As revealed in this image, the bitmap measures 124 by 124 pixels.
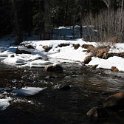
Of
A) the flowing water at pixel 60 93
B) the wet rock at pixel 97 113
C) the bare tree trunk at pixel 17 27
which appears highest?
the bare tree trunk at pixel 17 27

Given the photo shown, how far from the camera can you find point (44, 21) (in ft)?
148

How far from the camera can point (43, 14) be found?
45719 mm

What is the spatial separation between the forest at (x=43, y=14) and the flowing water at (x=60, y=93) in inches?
549

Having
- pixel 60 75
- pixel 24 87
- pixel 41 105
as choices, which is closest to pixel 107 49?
pixel 60 75

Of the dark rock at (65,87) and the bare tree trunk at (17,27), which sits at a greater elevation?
the bare tree trunk at (17,27)

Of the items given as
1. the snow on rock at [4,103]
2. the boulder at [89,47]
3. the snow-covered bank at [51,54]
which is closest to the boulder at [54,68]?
the snow-covered bank at [51,54]

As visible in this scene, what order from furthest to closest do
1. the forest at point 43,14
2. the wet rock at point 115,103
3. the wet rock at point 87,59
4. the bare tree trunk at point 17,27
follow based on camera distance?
the forest at point 43,14 < the bare tree trunk at point 17,27 < the wet rock at point 87,59 < the wet rock at point 115,103

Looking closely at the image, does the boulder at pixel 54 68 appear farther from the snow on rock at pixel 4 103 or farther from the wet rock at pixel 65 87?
the snow on rock at pixel 4 103

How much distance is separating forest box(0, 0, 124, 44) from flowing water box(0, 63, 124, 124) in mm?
13944

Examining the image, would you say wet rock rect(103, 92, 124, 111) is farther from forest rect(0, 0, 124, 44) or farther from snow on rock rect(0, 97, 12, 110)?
forest rect(0, 0, 124, 44)

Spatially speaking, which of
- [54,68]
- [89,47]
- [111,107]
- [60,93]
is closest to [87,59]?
[89,47]

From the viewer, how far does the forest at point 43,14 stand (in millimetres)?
43281

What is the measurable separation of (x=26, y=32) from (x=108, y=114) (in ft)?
119

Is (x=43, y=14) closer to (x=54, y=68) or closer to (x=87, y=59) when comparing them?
(x=87, y=59)
